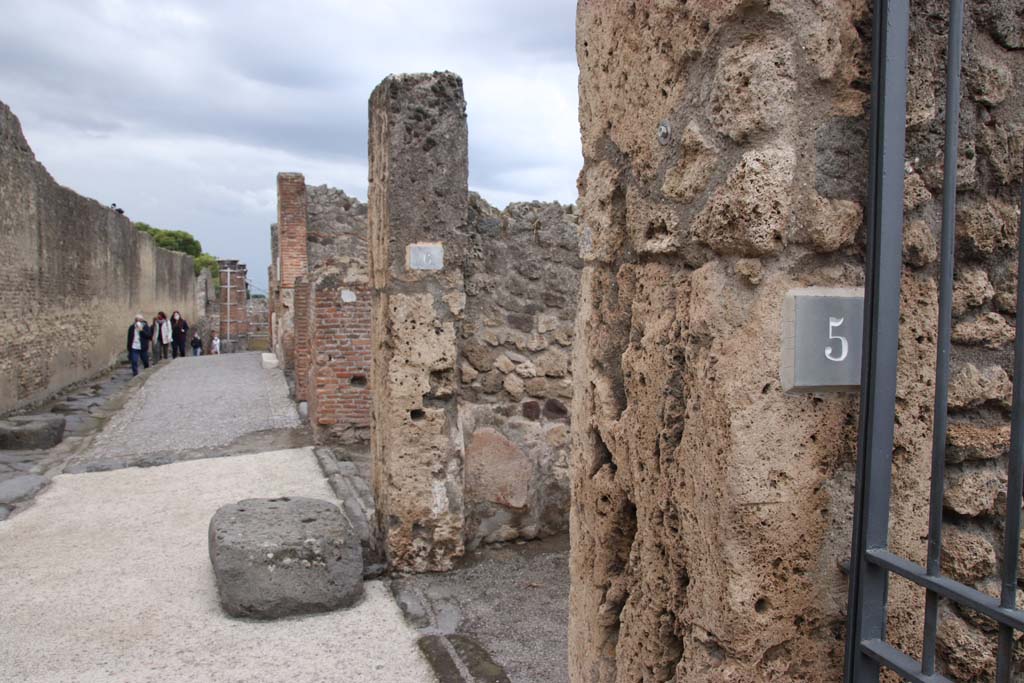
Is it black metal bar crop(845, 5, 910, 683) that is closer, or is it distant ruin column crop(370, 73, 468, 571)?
black metal bar crop(845, 5, 910, 683)

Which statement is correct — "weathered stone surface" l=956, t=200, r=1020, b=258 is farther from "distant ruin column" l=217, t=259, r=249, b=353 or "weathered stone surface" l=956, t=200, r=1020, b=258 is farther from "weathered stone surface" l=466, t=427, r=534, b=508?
"distant ruin column" l=217, t=259, r=249, b=353

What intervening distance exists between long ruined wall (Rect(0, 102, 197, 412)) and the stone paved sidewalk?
66.0 inches

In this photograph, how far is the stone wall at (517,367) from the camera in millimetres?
5594

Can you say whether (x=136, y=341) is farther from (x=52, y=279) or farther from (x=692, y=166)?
(x=692, y=166)

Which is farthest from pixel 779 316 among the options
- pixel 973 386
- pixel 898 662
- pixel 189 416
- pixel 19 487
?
pixel 189 416

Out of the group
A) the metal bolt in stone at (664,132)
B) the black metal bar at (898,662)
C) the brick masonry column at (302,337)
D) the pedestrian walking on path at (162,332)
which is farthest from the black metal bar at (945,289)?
the pedestrian walking on path at (162,332)

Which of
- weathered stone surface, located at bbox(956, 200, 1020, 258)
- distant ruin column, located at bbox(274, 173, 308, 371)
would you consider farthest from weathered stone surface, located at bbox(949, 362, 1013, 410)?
distant ruin column, located at bbox(274, 173, 308, 371)

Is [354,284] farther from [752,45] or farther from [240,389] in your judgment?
[752,45]

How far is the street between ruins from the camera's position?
4027 millimetres

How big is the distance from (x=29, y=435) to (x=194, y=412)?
2413mm

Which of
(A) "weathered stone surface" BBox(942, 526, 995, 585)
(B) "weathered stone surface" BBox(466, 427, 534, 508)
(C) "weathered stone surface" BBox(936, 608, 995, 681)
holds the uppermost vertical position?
(A) "weathered stone surface" BBox(942, 526, 995, 585)

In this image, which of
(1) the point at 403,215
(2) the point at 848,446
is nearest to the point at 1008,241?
(2) the point at 848,446

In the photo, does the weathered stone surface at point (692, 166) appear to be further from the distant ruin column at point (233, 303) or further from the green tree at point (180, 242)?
the green tree at point (180, 242)

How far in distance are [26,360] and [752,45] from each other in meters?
14.3
